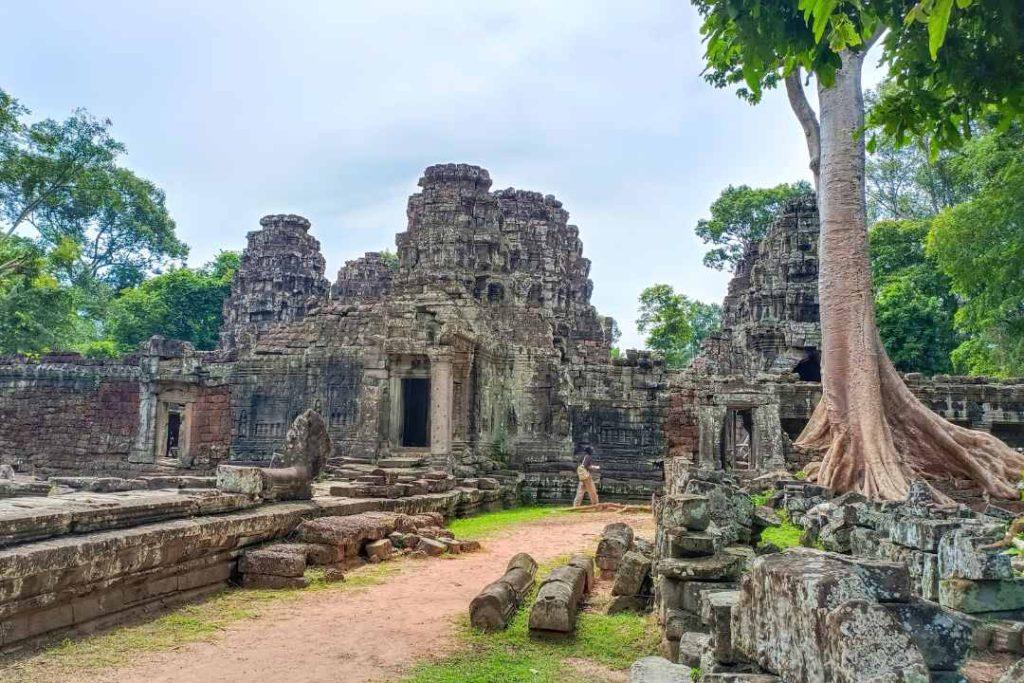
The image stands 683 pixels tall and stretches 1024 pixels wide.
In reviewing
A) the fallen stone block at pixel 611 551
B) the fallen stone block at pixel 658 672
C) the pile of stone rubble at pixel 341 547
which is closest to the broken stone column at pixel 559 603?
the fallen stone block at pixel 611 551

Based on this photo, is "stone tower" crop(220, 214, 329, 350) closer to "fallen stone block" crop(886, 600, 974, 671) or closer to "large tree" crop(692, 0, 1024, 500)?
"large tree" crop(692, 0, 1024, 500)

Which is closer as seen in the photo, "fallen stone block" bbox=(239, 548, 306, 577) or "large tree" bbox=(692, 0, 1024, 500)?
"fallen stone block" bbox=(239, 548, 306, 577)

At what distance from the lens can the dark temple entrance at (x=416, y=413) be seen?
63.0 feet

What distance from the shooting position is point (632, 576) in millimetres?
6188

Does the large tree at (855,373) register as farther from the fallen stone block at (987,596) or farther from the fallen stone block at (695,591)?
the fallen stone block at (695,591)

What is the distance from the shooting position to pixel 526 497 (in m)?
16.6

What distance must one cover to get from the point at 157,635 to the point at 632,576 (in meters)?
3.68

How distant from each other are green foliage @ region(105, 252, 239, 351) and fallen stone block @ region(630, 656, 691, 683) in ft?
134

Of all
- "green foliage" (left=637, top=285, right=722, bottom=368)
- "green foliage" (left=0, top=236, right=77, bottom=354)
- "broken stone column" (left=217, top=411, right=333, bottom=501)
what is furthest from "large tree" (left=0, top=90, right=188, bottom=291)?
"green foliage" (left=637, top=285, right=722, bottom=368)

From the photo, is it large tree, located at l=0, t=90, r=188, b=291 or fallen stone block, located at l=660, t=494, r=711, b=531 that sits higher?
large tree, located at l=0, t=90, r=188, b=291

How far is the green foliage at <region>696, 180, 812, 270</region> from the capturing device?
1671 inches

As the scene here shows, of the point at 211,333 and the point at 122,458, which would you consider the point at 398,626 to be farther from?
the point at 211,333

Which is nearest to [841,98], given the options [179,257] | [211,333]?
[211,333]

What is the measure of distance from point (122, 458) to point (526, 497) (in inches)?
480
